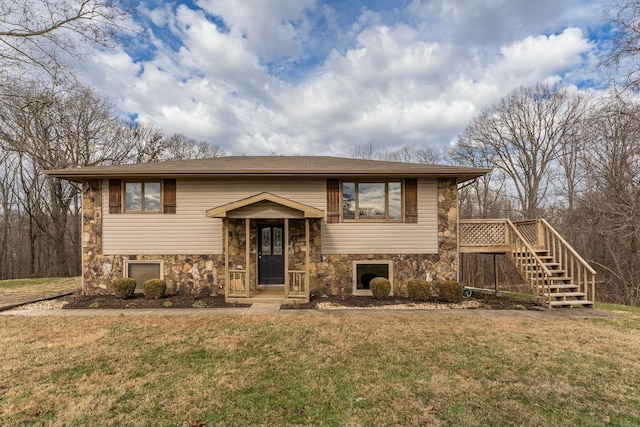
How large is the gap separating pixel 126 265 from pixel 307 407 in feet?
25.7

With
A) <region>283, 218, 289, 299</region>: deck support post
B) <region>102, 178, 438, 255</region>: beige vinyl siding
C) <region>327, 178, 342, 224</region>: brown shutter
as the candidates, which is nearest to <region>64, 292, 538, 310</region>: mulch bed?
<region>283, 218, 289, 299</region>: deck support post

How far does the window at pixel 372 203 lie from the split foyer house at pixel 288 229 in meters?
0.03

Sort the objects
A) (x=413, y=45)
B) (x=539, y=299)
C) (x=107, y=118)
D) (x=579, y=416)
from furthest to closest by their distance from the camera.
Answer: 1. (x=107, y=118)
2. (x=413, y=45)
3. (x=539, y=299)
4. (x=579, y=416)

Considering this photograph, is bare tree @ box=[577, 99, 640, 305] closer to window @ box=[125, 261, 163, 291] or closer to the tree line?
the tree line

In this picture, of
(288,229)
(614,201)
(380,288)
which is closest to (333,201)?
(288,229)

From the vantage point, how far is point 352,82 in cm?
1549

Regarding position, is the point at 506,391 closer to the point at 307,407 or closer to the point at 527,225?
the point at 307,407

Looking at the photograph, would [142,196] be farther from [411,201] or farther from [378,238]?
[411,201]

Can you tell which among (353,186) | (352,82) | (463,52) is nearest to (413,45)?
(463,52)

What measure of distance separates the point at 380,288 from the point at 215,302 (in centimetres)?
434

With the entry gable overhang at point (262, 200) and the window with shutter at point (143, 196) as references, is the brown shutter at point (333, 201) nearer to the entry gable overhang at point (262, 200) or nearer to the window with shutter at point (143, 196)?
the entry gable overhang at point (262, 200)

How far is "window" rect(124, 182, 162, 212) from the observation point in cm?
865

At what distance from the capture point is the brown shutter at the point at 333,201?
28.5ft

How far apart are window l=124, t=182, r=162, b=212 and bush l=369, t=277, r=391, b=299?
6490 mm
